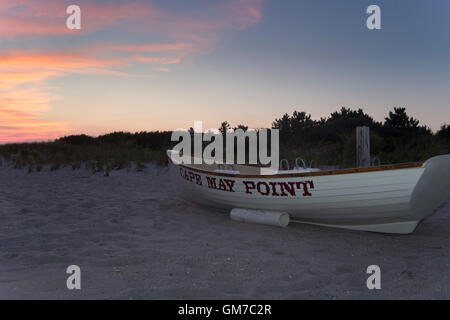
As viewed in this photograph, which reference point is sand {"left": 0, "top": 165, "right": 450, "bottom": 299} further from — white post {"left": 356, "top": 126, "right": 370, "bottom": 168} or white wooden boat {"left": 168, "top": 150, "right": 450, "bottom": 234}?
white post {"left": 356, "top": 126, "right": 370, "bottom": 168}

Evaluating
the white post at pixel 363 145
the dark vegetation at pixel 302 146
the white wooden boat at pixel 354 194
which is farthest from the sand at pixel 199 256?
the dark vegetation at pixel 302 146

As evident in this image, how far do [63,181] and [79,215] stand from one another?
25.4ft

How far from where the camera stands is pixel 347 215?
23.3ft

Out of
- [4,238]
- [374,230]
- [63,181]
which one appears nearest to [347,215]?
[374,230]

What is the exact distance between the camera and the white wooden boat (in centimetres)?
620

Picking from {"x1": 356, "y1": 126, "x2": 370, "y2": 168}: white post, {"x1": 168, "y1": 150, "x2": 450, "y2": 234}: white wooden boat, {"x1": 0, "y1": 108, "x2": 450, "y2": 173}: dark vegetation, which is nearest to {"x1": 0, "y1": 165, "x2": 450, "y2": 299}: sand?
{"x1": 168, "y1": 150, "x2": 450, "y2": 234}: white wooden boat

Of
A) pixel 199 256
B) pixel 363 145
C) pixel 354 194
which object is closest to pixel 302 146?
pixel 363 145

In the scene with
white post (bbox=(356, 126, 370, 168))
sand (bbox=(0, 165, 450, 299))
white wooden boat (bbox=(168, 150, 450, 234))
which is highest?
white post (bbox=(356, 126, 370, 168))

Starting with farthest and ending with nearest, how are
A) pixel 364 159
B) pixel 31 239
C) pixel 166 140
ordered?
1. pixel 166 140
2. pixel 364 159
3. pixel 31 239

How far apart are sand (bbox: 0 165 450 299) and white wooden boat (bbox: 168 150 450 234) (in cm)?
39

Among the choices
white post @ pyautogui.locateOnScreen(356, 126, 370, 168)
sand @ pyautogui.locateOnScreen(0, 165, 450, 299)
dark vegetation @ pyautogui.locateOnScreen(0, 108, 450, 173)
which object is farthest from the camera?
dark vegetation @ pyautogui.locateOnScreen(0, 108, 450, 173)
